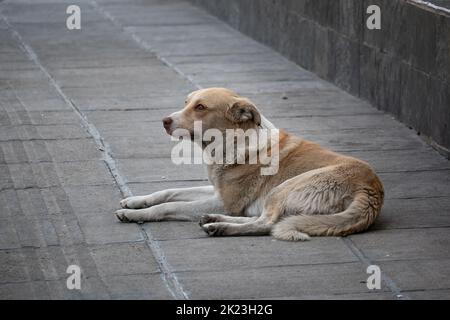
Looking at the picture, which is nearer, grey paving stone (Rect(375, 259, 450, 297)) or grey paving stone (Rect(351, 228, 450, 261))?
grey paving stone (Rect(375, 259, 450, 297))

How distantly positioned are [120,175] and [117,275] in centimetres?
266

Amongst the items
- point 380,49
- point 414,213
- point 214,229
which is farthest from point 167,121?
point 380,49

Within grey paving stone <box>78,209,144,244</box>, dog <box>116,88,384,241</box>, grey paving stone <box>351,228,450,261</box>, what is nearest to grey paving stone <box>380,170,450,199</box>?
grey paving stone <box>351,228,450,261</box>

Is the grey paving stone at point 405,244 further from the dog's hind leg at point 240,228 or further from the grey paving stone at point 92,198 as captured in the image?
the grey paving stone at point 92,198

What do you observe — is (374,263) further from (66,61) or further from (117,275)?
(66,61)

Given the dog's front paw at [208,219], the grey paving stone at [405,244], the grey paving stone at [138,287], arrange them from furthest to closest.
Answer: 1. the dog's front paw at [208,219]
2. the grey paving stone at [405,244]
3. the grey paving stone at [138,287]

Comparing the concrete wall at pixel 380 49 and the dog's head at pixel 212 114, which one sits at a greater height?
the dog's head at pixel 212 114

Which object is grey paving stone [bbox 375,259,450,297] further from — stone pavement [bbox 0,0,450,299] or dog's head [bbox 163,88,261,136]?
dog's head [bbox 163,88,261,136]

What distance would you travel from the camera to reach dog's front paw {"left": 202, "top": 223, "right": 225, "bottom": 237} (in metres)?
7.77

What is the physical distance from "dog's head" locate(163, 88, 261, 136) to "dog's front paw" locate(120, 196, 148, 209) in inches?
28.1

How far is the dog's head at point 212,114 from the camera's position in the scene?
7953 millimetres

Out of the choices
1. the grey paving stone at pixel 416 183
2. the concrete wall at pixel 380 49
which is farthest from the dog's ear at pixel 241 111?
the concrete wall at pixel 380 49

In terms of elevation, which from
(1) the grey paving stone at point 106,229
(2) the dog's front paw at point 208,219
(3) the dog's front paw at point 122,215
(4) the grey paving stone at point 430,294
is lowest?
(1) the grey paving stone at point 106,229

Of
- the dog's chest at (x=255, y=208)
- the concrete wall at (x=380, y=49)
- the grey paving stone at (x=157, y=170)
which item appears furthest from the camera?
the concrete wall at (x=380, y=49)
